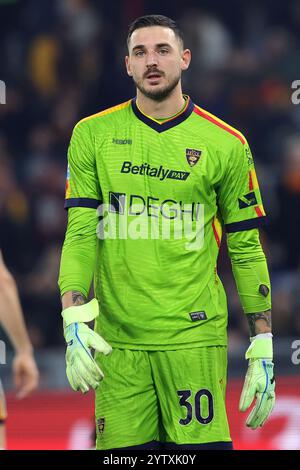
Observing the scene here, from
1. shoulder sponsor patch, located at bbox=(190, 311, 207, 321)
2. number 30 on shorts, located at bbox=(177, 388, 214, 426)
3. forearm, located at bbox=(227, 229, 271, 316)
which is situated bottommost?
number 30 on shorts, located at bbox=(177, 388, 214, 426)

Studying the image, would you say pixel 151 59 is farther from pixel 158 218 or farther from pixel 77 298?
pixel 77 298

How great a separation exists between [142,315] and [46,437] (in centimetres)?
286

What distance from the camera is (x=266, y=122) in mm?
11648

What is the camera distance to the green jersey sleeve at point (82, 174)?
16.6 feet

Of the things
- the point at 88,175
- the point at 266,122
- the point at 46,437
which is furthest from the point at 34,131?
the point at 88,175

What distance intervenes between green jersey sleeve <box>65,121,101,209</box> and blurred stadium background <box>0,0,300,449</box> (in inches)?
181

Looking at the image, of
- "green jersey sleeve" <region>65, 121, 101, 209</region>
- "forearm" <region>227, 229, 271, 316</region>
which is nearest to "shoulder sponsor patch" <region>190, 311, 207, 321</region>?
"forearm" <region>227, 229, 271, 316</region>

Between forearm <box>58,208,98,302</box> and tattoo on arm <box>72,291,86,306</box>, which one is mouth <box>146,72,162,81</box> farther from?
tattoo on arm <box>72,291,86,306</box>

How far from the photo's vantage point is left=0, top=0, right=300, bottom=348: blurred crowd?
10797 millimetres

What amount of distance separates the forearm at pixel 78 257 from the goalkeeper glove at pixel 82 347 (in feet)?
0.24

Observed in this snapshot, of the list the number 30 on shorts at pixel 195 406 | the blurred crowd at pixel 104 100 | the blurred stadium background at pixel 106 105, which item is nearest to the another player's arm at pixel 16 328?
the number 30 on shorts at pixel 195 406

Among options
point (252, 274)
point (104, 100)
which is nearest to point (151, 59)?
point (252, 274)

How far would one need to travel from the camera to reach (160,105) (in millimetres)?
5172
